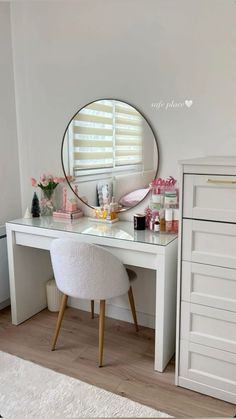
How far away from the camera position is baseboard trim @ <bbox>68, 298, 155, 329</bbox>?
2.59 metres

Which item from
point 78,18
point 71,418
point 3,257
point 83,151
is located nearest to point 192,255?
point 71,418

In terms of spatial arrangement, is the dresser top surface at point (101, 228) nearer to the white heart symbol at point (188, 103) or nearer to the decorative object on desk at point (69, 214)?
the decorative object on desk at point (69, 214)

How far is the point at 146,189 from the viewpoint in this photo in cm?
239

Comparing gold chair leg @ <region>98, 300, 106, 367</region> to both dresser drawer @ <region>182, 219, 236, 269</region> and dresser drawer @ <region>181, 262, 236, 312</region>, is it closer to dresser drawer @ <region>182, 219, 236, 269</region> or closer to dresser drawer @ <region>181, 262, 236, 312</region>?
dresser drawer @ <region>181, 262, 236, 312</region>

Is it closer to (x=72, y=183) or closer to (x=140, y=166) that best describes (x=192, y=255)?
(x=140, y=166)

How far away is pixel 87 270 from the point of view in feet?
6.59

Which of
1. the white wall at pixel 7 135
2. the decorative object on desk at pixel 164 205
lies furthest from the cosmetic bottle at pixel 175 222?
the white wall at pixel 7 135

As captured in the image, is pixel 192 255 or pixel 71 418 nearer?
pixel 71 418

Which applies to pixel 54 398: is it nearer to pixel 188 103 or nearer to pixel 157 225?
pixel 157 225

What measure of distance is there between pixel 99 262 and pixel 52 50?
1.59 metres

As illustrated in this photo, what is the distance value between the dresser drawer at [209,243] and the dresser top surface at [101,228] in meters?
0.20

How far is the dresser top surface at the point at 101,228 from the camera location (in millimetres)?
2090

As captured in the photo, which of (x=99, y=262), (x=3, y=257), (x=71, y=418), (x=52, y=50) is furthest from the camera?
(x=3, y=257)

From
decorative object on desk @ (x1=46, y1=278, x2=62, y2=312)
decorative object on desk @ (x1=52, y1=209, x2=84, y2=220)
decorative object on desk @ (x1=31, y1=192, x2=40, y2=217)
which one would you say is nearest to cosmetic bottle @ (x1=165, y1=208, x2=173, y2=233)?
decorative object on desk @ (x1=52, y1=209, x2=84, y2=220)
